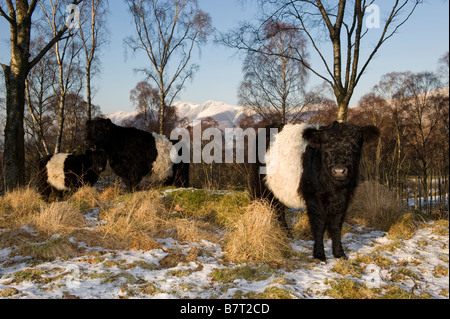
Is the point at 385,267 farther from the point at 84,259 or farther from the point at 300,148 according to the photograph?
the point at 84,259

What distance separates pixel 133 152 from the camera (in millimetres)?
7348

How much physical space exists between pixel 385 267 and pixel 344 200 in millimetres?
954

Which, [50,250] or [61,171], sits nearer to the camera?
[50,250]

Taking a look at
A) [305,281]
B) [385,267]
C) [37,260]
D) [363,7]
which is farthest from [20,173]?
[363,7]

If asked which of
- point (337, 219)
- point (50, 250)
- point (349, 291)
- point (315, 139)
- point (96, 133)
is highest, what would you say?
point (96, 133)

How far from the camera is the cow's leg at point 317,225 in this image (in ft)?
12.6

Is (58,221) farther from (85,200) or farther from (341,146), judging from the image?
(341,146)

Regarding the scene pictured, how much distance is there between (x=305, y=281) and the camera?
303 centimetres

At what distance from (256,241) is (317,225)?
0.93 m

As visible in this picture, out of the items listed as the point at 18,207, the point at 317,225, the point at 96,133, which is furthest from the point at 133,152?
the point at 317,225

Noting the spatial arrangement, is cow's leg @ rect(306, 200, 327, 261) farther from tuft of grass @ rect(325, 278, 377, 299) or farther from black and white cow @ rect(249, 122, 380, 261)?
tuft of grass @ rect(325, 278, 377, 299)

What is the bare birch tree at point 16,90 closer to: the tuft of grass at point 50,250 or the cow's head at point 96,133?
the cow's head at point 96,133

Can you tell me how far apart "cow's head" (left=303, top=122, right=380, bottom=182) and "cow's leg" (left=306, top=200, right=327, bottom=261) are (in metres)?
0.53

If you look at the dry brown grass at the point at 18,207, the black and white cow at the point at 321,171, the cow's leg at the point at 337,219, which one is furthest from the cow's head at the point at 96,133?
the cow's leg at the point at 337,219
